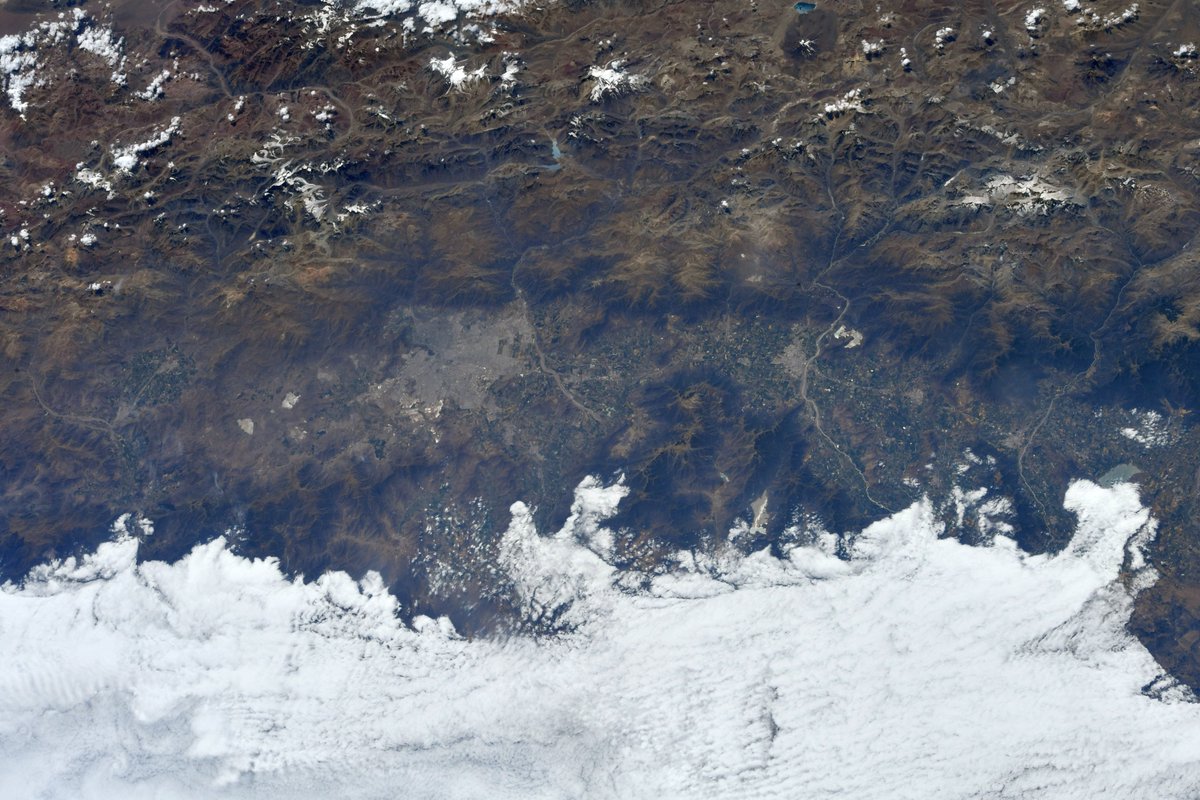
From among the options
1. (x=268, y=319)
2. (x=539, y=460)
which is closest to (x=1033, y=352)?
(x=539, y=460)

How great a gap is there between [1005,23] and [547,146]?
34.1 metres

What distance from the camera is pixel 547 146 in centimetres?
6106

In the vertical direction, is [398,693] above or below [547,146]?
below

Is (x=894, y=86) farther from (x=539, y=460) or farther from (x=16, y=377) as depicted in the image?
(x=16, y=377)

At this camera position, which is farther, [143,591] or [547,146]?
[547,146]

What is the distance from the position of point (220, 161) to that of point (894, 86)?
49.5 metres

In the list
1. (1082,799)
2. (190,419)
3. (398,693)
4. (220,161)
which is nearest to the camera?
(1082,799)

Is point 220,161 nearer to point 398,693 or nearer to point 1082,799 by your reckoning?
point 398,693

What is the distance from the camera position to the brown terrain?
177ft

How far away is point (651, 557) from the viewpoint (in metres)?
53.7

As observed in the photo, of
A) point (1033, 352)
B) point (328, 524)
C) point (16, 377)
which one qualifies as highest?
point (16, 377)

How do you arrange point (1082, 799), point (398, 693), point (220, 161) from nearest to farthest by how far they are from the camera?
point (1082, 799) < point (398, 693) < point (220, 161)

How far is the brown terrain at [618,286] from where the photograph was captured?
5394 centimetres

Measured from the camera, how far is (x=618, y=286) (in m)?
57.4
